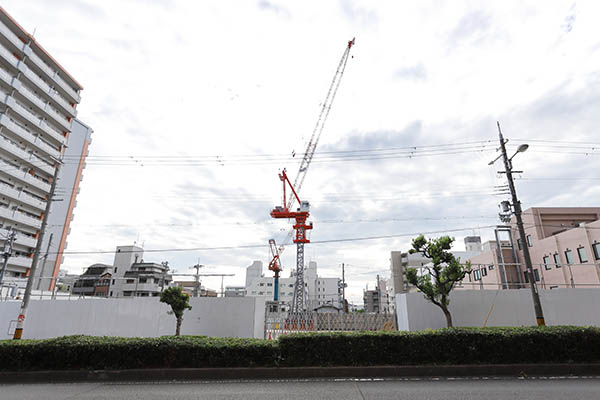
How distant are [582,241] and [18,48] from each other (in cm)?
6342

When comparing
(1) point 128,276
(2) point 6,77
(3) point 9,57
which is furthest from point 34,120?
(1) point 128,276

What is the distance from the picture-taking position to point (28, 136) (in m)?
38.5

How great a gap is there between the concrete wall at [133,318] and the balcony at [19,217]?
23758 millimetres

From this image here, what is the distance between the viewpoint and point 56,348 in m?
8.33

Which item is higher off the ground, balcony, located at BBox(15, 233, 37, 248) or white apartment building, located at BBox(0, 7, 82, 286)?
white apartment building, located at BBox(0, 7, 82, 286)

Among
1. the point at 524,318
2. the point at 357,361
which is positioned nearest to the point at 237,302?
the point at 357,361

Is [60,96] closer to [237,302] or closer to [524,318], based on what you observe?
[237,302]

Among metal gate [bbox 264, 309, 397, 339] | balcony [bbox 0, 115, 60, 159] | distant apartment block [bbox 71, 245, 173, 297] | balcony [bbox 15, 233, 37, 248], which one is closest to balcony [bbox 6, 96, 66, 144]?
balcony [bbox 0, 115, 60, 159]

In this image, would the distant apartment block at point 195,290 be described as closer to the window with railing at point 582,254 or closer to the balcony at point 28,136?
the balcony at point 28,136

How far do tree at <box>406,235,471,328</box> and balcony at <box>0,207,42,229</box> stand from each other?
39.4m

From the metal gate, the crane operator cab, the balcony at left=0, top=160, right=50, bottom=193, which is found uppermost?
the balcony at left=0, top=160, right=50, bottom=193

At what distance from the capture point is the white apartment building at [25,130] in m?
36.2

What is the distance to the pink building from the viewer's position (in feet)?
87.2

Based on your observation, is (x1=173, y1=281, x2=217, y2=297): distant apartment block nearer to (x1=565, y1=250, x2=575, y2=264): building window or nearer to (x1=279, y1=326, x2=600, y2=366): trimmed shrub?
(x1=279, y1=326, x2=600, y2=366): trimmed shrub
